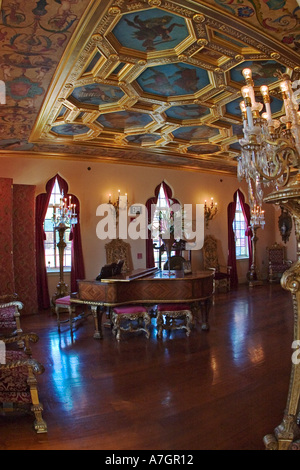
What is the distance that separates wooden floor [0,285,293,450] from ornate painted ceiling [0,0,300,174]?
3.26 metres

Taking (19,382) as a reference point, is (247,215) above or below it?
above

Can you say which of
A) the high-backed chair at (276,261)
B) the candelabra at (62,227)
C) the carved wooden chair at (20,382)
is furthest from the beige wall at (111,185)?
the carved wooden chair at (20,382)

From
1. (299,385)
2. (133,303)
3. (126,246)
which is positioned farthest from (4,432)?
(126,246)

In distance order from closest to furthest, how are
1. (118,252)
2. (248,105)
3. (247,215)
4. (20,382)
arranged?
(248,105)
(20,382)
(118,252)
(247,215)

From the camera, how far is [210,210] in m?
11.1

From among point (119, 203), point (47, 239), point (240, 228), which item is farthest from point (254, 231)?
point (47, 239)

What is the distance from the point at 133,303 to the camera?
19.0 feet

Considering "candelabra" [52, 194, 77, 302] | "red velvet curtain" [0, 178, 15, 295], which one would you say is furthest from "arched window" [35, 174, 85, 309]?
"red velvet curtain" [0, 178, 15, 295]

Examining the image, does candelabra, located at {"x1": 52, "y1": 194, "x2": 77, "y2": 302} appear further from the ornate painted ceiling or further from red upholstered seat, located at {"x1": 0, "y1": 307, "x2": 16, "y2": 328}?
red upholstered seat, located at {"x1": 0, "y1": 307, "x2": 16, "y2": 328}

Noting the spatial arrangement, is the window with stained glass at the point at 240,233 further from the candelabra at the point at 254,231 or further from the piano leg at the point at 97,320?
the piano leg at the point at 97,320

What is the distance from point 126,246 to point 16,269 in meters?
3.05

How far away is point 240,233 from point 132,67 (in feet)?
28.3

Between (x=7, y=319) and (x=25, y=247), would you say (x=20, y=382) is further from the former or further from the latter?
(x=25, y=247)

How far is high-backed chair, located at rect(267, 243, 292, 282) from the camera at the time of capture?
12047mm
